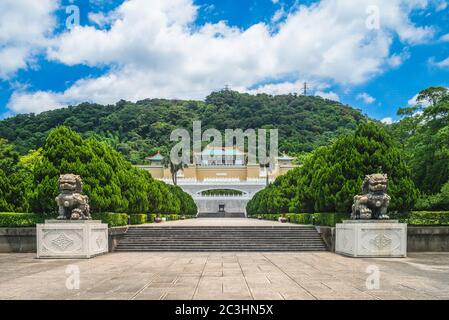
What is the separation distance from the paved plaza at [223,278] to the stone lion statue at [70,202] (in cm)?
138

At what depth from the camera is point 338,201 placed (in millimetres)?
15086

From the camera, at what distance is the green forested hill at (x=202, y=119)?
77.6m

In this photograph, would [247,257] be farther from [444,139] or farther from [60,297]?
[444,139]

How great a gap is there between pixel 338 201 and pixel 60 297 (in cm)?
1072

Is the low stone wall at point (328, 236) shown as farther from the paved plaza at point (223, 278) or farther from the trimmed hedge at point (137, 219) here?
the trimmed hedge at point (137, 219)

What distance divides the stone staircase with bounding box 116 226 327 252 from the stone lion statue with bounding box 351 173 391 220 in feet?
9.88

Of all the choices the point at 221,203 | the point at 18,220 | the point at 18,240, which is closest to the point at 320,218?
the point at 18,240

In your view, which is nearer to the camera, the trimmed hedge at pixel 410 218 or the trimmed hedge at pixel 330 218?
the trimmed hedge at pixel 410 218

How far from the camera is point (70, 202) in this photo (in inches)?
480

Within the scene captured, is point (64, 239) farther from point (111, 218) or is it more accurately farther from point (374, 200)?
point (374, 200)

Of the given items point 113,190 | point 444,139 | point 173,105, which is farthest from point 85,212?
point 173,105

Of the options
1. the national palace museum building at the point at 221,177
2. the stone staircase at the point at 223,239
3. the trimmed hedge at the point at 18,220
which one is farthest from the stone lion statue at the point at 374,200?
the national palace museum building at the point at 221,177

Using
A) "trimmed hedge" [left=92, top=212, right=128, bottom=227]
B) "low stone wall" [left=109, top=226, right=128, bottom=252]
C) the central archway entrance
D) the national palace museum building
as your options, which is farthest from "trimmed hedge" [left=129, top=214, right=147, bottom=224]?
the central archway entrance

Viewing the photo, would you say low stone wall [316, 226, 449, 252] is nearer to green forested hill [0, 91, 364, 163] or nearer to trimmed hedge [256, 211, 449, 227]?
trimmed hedge [256, 211, 449, 227]
